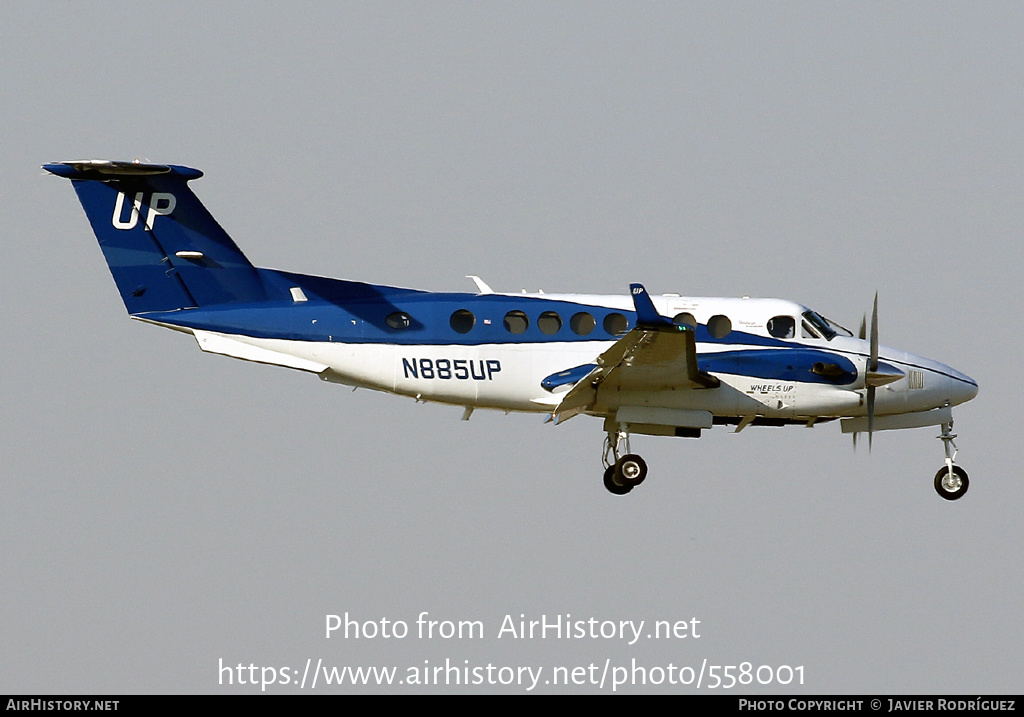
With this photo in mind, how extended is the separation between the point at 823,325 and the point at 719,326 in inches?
73.4

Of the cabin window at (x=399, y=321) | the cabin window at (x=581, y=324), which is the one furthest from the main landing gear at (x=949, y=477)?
the cabin window at (x=399, y=321)

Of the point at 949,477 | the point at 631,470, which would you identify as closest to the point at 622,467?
the point at 631,470

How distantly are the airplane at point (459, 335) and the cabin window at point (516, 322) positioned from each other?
17 millimetres

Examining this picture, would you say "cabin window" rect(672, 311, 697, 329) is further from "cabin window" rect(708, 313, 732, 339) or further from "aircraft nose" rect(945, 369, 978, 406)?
"aircraft nose" rect(945, 369, 978, 406)

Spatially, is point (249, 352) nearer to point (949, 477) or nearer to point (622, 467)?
point (622, 467)

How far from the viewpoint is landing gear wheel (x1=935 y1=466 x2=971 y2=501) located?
92.2 ft

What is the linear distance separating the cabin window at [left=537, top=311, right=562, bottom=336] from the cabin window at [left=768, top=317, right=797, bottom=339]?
3.57 meters

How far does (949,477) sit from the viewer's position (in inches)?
1107

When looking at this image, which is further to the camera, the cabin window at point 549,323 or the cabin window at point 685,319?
the cabin window at point 685,319

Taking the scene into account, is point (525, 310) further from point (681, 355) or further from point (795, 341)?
point (795, 341)

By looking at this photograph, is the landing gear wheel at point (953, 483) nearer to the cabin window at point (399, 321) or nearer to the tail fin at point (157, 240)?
the cabin window at point (399, 321)

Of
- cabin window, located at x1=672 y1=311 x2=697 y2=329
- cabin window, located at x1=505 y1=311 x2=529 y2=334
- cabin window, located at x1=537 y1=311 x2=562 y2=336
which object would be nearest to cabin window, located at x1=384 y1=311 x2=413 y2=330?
cabin window, located at x1=505 y1=311 x2=529 y2=334

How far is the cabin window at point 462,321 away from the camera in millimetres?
27125
